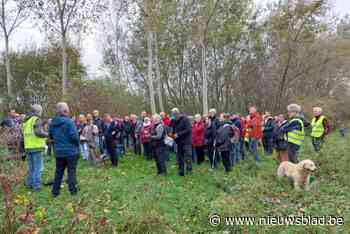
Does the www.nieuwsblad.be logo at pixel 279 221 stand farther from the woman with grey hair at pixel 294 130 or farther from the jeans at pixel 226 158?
the jeans at pixel 226 158

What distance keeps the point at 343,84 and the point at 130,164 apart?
775 inches

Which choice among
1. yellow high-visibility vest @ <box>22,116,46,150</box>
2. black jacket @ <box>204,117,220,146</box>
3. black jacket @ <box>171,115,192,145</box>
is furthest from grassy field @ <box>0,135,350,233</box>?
black jacket @ <box>204,117,220,146</box>

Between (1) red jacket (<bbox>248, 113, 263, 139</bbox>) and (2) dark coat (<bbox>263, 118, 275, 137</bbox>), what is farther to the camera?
(2) dark coat (<bbox>263, 118, 275, 137</bbox>)

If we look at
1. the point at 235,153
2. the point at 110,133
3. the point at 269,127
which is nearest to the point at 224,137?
the point at 235,153

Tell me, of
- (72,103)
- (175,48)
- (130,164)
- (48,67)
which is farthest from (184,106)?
(130,164)

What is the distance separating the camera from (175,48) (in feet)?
85.3

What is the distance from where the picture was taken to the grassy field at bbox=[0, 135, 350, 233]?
4.41 meters

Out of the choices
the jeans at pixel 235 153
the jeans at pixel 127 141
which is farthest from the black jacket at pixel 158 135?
the jeans at pixel 127 141

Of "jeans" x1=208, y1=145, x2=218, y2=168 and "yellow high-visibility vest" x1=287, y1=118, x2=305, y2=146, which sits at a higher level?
"yellow high-visibility vest" x1=287, y1=118, x2=305, y2=146

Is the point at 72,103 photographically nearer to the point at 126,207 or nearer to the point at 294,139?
the point at 126,207

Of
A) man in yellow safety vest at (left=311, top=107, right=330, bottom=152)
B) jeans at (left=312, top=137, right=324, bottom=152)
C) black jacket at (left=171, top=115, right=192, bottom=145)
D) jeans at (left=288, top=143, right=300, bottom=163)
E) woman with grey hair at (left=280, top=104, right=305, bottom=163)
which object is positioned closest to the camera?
woman with grey hair at (left=280, top=104, right=305, bottom=163)

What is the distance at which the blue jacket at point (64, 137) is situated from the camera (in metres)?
5.64

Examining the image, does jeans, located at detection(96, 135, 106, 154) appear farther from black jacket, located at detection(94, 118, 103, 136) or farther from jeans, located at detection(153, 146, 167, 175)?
jeans, located at detection(153, 146, 167, 175)

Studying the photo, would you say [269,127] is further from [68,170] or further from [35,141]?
[35,141]
